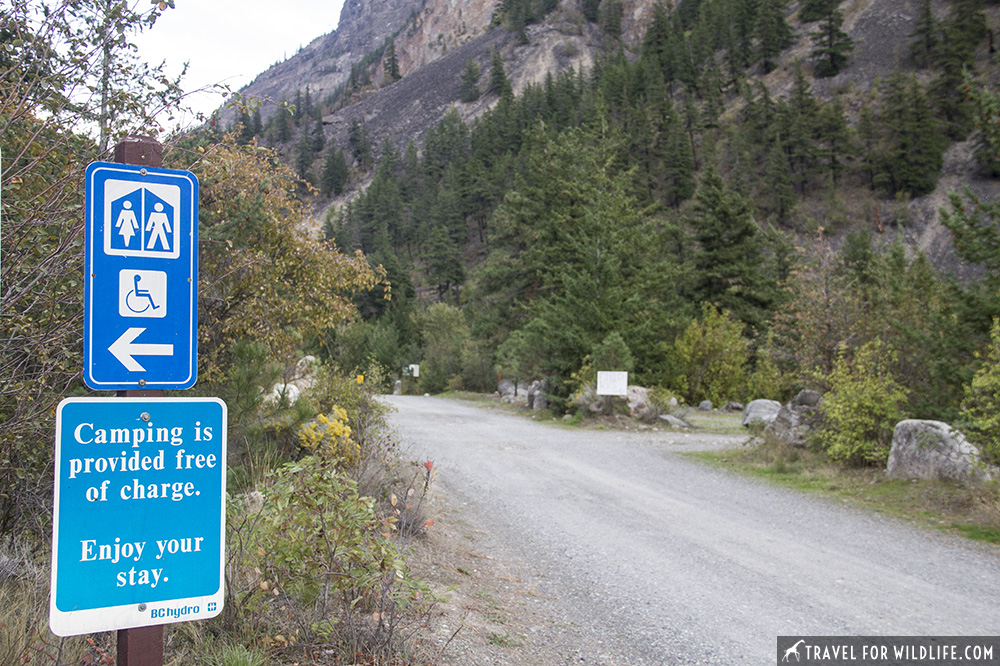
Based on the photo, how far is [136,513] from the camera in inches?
78.5

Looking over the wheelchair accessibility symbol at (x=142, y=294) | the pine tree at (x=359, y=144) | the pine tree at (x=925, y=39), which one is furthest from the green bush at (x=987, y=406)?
the pine tree at (x=359, y=144)

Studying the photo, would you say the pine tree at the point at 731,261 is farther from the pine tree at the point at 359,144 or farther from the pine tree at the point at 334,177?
the pine tree at the point at 359,144

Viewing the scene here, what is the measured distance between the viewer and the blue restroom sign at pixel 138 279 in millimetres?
2016

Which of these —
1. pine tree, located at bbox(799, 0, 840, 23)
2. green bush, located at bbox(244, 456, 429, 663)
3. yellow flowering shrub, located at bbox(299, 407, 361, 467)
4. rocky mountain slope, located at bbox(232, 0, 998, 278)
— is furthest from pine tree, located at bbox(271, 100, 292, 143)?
green bush, located at bbox(244, 456, 429, 663)

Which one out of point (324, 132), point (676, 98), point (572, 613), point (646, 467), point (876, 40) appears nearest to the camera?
point (572, 613)

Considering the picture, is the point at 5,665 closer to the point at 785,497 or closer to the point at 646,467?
the point at 785,497

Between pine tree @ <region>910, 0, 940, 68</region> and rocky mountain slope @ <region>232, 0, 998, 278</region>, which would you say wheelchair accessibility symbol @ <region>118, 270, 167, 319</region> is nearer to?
rocky mountain slope @ <region>232, 0, 998, 278</region>

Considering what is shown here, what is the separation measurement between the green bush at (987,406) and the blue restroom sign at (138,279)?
8.22 metres

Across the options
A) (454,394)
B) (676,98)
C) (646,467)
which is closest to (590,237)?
(646,467)

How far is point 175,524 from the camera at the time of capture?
6.73 feet

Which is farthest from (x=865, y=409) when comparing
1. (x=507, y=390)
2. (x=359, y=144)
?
(x=359, y=144)

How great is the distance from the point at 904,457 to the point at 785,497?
5.74ft

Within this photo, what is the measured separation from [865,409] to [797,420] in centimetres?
185

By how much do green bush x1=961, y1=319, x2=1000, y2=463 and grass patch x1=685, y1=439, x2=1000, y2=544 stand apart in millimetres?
486
